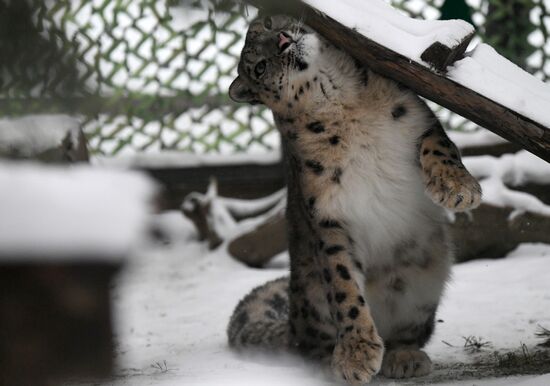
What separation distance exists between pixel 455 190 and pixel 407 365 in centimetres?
75

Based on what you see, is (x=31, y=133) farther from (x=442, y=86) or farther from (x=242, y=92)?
(x=242, y=92)

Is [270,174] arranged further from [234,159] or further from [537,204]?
[537,204]

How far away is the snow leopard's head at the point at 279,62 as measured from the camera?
335 centimetres

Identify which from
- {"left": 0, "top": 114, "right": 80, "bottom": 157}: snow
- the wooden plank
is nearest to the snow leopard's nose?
{"left": 0, "top": 114, "right": 80, "bottom": 157}: snow

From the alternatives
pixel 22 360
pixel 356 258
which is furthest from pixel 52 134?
pixel 356 258

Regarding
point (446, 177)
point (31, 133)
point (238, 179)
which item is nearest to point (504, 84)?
point (446, 177)

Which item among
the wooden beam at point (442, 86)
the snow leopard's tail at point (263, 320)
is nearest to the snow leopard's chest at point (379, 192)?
the wooden beam at point (442, 86)

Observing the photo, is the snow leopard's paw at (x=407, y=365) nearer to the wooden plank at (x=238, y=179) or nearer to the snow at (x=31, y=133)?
the snow at (x=31, y=133)

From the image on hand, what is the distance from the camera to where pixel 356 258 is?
3.36m

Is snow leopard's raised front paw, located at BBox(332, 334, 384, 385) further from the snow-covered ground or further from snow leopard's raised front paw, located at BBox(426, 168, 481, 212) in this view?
snow leopard's raised front paw, located at BBox(426, 168, 481, 212)

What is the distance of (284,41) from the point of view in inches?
132

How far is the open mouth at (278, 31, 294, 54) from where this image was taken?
3344mm

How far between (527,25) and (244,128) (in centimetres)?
242

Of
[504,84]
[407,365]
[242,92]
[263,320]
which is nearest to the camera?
[504,84]
